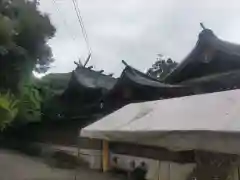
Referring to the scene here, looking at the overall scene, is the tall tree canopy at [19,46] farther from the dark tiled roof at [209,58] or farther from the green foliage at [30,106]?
the dark tiled roof at [209,58]

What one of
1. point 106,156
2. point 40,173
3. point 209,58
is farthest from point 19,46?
point 209,58

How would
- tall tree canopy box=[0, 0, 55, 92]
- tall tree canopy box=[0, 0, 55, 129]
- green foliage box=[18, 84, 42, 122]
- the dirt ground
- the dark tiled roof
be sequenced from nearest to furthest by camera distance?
tall tree canopy box=[0, 0, 55, 129], tall tree canopy box=[0, 0, 55, 92], the dirt ground, the dark tiled roof, green foliage box=[18, 84, 42, 122]

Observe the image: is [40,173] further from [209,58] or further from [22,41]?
[209,58]

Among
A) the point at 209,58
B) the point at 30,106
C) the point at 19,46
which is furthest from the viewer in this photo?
the point at 30,106

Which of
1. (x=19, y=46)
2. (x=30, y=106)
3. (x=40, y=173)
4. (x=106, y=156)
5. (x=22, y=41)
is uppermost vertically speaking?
(x=22, y=41)

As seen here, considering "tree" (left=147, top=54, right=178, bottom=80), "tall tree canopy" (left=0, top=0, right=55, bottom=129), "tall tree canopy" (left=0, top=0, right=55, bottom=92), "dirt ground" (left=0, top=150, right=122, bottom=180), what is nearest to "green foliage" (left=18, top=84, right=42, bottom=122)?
"dirt ground" (left=0, top=150, right=122, bottom=180)

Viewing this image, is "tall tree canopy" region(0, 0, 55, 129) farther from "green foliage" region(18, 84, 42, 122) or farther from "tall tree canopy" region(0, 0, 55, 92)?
"green foliage" region(18, 84, 42, 122)

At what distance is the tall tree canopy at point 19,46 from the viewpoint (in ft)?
35.7

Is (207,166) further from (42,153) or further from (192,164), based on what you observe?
(42,153)

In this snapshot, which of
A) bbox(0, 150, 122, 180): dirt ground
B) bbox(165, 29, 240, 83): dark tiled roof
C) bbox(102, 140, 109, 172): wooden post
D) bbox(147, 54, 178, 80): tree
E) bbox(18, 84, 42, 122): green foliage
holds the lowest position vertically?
bbox(0, 150, 122, 180): dirt ground

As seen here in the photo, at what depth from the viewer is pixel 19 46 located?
1201cm

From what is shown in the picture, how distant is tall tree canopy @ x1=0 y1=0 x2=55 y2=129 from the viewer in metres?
10.9

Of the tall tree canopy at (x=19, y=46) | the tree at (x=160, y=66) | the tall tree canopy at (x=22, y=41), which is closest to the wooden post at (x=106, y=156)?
the tall tree canopy at (x=19, y=46)

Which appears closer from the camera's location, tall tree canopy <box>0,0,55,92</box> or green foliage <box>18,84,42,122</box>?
tall tree canopy <box>0,0,55,92</box>
